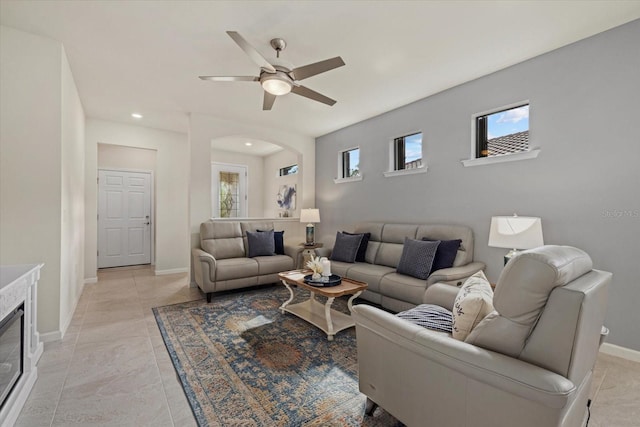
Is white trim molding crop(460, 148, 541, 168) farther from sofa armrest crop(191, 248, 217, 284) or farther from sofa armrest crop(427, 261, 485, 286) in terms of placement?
sofa armrest crop(191, 248, 217, 284)

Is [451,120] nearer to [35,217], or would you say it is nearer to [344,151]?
[344,151]

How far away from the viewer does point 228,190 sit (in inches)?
299

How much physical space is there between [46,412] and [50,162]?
2006mm

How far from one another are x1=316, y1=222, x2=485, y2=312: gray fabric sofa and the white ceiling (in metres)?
1.79

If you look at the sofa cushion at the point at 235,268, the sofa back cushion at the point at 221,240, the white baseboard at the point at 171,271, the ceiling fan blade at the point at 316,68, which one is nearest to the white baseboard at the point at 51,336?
the sofa cushion at the point at 235,268

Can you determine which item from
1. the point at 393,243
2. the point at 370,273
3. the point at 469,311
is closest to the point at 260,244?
the point at 370,273

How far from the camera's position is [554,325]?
1044 millimetres

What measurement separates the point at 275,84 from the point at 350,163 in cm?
296

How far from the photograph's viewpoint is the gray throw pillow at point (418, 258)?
312cm

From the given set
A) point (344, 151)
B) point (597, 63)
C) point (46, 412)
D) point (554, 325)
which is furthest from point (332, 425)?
point (344, 151)

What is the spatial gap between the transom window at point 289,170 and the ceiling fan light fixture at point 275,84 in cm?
408

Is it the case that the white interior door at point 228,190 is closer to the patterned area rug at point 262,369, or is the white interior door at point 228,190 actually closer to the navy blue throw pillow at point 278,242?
the navy blue throw pillow at point 278,242

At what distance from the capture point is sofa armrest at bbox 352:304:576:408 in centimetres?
98

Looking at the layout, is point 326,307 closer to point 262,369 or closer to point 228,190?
point 262,369
